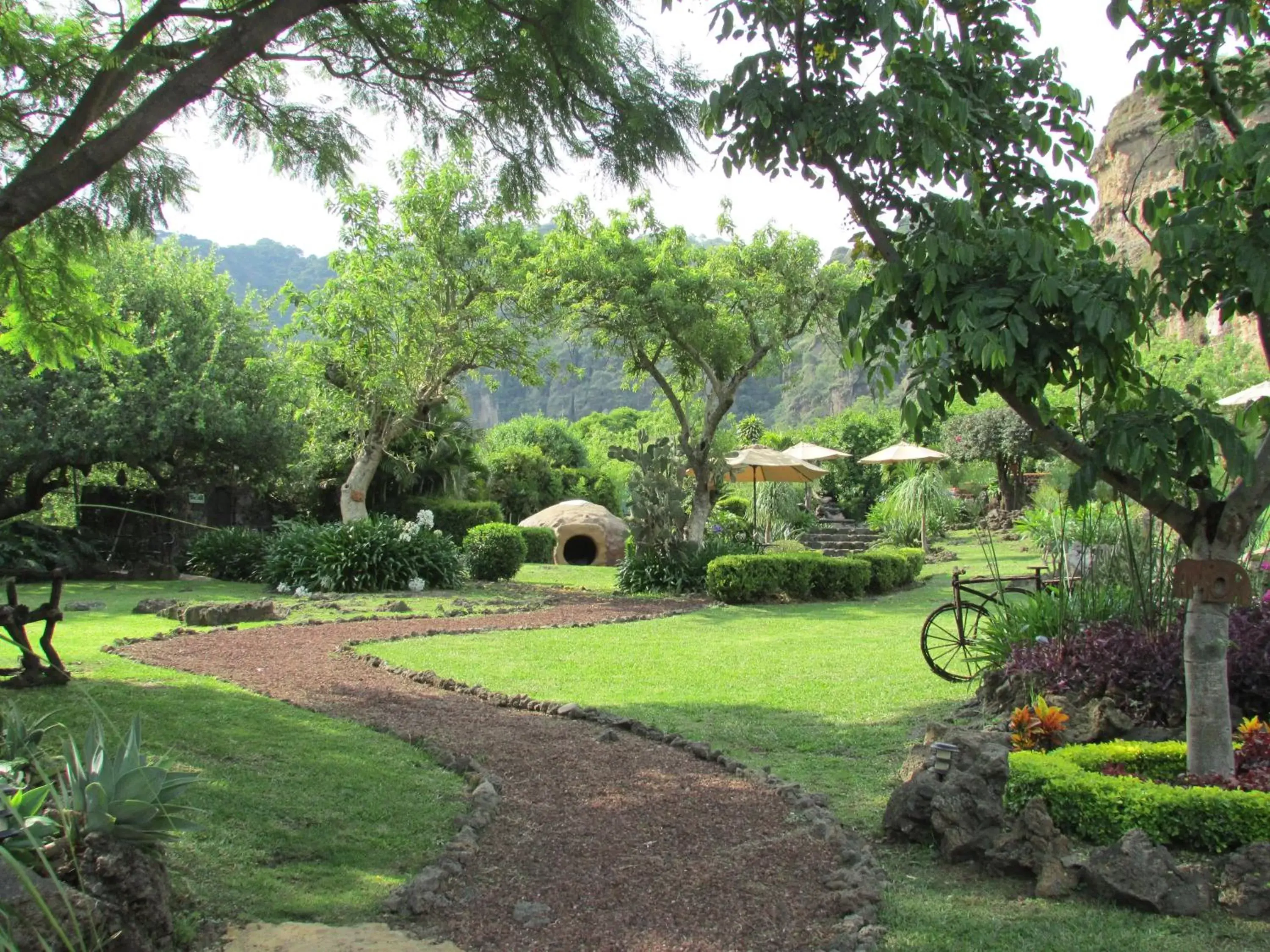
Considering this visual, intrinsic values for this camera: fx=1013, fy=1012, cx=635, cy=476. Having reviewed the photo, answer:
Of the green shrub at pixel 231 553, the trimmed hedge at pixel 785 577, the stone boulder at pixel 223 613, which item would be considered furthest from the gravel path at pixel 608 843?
the green shrub at pixel 231 553

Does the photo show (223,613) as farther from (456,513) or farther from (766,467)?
(766,467)

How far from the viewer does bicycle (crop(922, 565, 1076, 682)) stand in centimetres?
807

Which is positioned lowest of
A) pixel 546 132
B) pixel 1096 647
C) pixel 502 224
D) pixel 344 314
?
pixel 1096 647

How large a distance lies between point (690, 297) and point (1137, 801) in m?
14.4

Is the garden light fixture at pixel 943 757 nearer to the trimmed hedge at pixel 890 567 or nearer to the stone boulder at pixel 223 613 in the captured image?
the stone boulder at pixel 223 613

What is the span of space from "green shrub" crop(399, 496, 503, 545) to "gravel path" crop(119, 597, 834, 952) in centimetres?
1530

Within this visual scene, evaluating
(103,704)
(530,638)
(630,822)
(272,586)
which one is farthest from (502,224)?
(630,822)

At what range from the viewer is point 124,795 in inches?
116

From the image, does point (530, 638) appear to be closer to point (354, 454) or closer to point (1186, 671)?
point (1186, 671)

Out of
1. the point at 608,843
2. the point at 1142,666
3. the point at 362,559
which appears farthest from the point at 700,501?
the point at 608,843

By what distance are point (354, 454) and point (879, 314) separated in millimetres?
19285

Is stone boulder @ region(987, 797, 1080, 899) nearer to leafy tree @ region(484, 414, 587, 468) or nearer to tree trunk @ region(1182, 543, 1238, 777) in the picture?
tree trunk @ region(1182, 543, 1238, 777)

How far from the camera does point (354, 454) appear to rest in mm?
22047

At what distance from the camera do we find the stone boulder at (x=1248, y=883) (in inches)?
142
